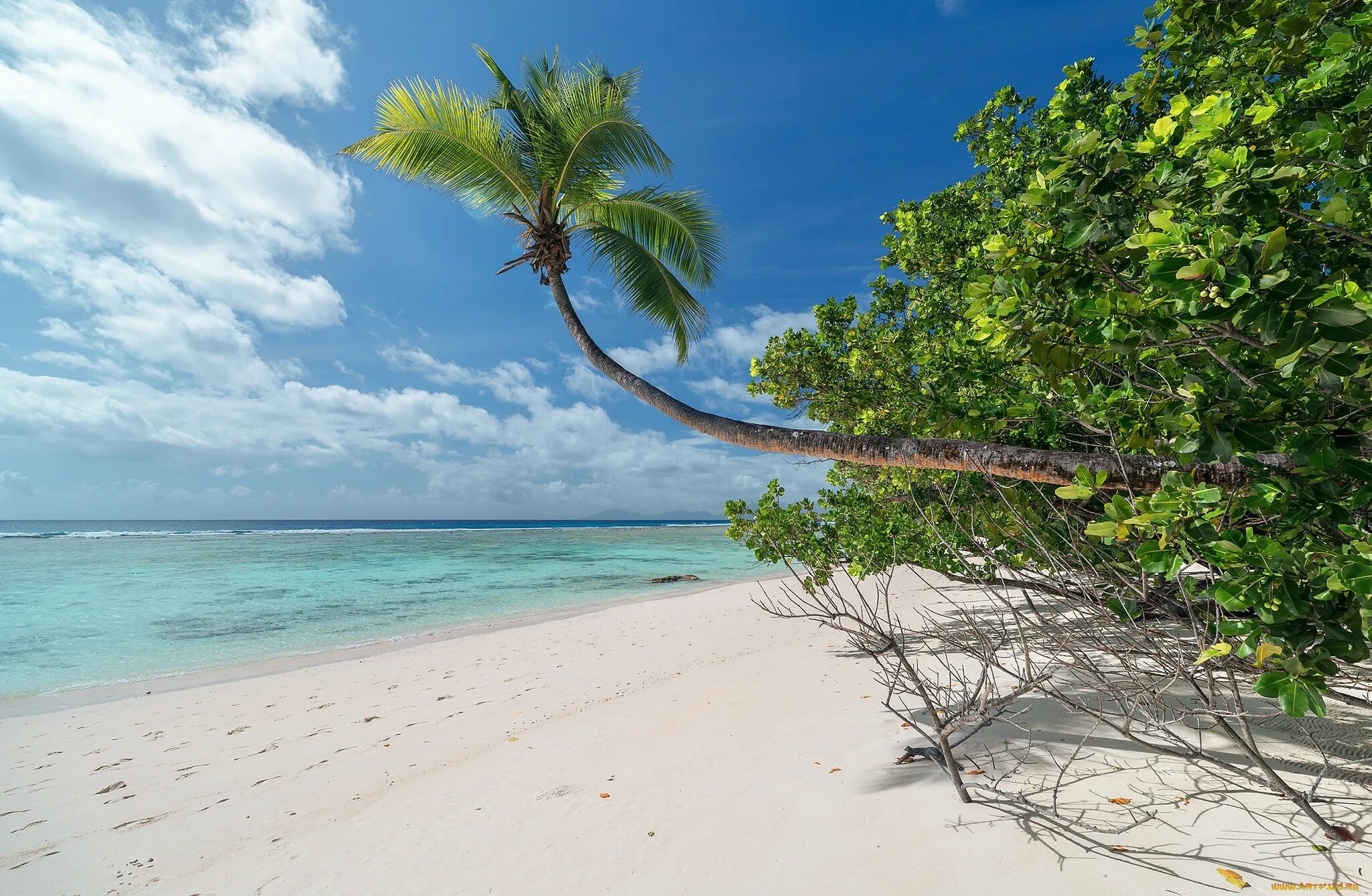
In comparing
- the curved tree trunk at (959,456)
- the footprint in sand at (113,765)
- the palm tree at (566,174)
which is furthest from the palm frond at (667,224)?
the footprint in sand at (113,765)

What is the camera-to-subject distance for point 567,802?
365 cm

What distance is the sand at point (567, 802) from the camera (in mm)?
2539

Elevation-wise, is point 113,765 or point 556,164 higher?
point 556,164

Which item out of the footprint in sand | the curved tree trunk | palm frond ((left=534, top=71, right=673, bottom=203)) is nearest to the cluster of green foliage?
the curved tree trunk

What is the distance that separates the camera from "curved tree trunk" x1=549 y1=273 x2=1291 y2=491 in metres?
2.43

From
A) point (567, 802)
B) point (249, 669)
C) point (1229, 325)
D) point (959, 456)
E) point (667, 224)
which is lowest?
point (249, 669)

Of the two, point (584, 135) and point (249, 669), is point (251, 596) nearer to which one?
point (249, 669)

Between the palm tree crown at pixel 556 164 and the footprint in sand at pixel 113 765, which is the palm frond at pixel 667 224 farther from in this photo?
the footprint in sand at pixel 113 765

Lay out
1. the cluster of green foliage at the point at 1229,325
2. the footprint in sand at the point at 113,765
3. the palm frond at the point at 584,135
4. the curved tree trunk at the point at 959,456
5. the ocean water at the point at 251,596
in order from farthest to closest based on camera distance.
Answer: the ocean water at the point at 251,596, the palm frond at the point at 584,135, the footprint in sand at the point at 113,765, the curved tree trunk at the point at 959,456, the cluster of green foliage at the point at 1229,325

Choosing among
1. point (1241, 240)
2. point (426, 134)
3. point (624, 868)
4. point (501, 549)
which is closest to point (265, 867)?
point (624, 868)

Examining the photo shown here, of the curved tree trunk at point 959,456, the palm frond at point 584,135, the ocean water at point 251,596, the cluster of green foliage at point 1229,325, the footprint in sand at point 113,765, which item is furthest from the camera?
the ocean water at point 251,596

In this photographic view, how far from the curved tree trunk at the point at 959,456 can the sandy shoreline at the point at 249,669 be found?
8.46m

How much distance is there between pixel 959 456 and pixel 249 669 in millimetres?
11069

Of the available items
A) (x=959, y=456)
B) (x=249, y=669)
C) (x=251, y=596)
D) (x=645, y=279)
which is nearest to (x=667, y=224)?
(x=645, y=279)
